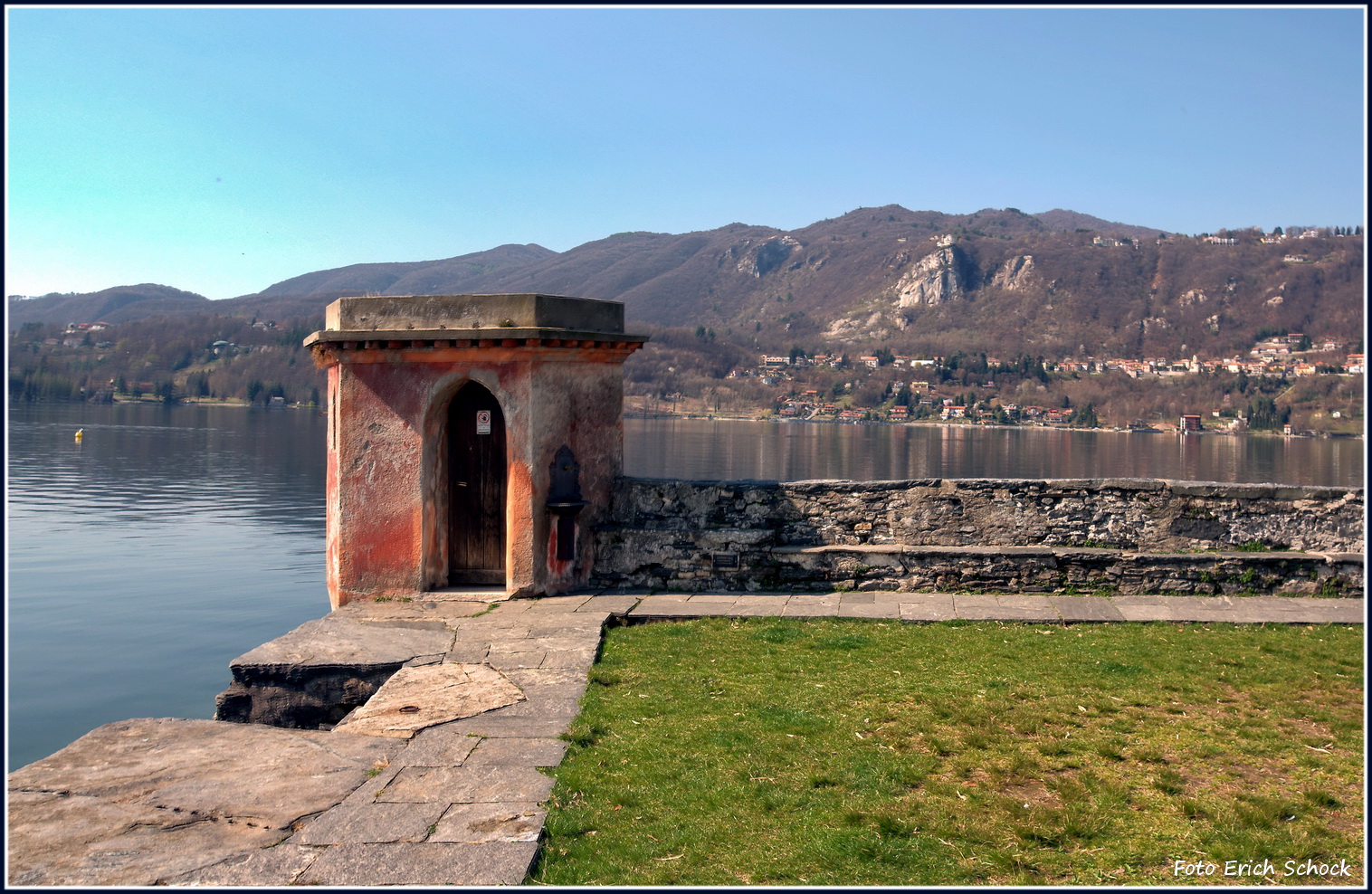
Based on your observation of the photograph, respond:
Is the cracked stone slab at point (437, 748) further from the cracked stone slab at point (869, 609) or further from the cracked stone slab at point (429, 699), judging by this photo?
the cracked stone slab at point (869, 609)

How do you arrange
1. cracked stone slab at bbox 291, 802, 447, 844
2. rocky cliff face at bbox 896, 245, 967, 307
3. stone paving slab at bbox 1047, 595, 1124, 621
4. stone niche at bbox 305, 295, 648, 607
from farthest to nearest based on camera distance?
1. rocky cliff face at bbox 896, 245, 967, 307
2. stone niche at bbox 305, 295, 648, 607
3. stone paving slab at bbox 1047, 595, 1124, 621
4. cracked stone slab at bbox 291, 802, 447, 844

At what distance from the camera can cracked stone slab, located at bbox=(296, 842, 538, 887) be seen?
3785mm

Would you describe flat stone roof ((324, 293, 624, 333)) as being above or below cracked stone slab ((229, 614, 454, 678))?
above

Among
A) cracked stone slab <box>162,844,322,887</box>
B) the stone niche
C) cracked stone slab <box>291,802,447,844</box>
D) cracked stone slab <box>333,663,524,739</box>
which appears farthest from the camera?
the stone niche

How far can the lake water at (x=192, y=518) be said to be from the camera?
15.0 metres

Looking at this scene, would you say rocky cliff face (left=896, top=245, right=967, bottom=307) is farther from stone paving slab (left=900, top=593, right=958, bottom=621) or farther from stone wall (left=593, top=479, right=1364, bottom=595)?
stone paving slab (left=900, top=593, right=958, bottom=621)

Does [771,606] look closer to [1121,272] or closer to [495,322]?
[495,322]

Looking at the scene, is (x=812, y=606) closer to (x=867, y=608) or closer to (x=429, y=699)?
(x=867, y=608)

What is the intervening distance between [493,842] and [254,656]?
4.19 m

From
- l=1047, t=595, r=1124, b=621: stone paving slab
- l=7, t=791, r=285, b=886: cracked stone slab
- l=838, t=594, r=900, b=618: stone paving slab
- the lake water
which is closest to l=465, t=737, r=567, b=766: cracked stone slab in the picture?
l=7, t=791, r=285, b=886: cracked stone slab

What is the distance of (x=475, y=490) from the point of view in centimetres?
1027

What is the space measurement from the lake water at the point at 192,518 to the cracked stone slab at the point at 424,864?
8.96m

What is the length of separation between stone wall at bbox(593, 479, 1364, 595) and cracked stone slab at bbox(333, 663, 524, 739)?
349 cm

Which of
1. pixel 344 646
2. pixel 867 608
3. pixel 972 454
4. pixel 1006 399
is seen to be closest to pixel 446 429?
pixel 344 646
